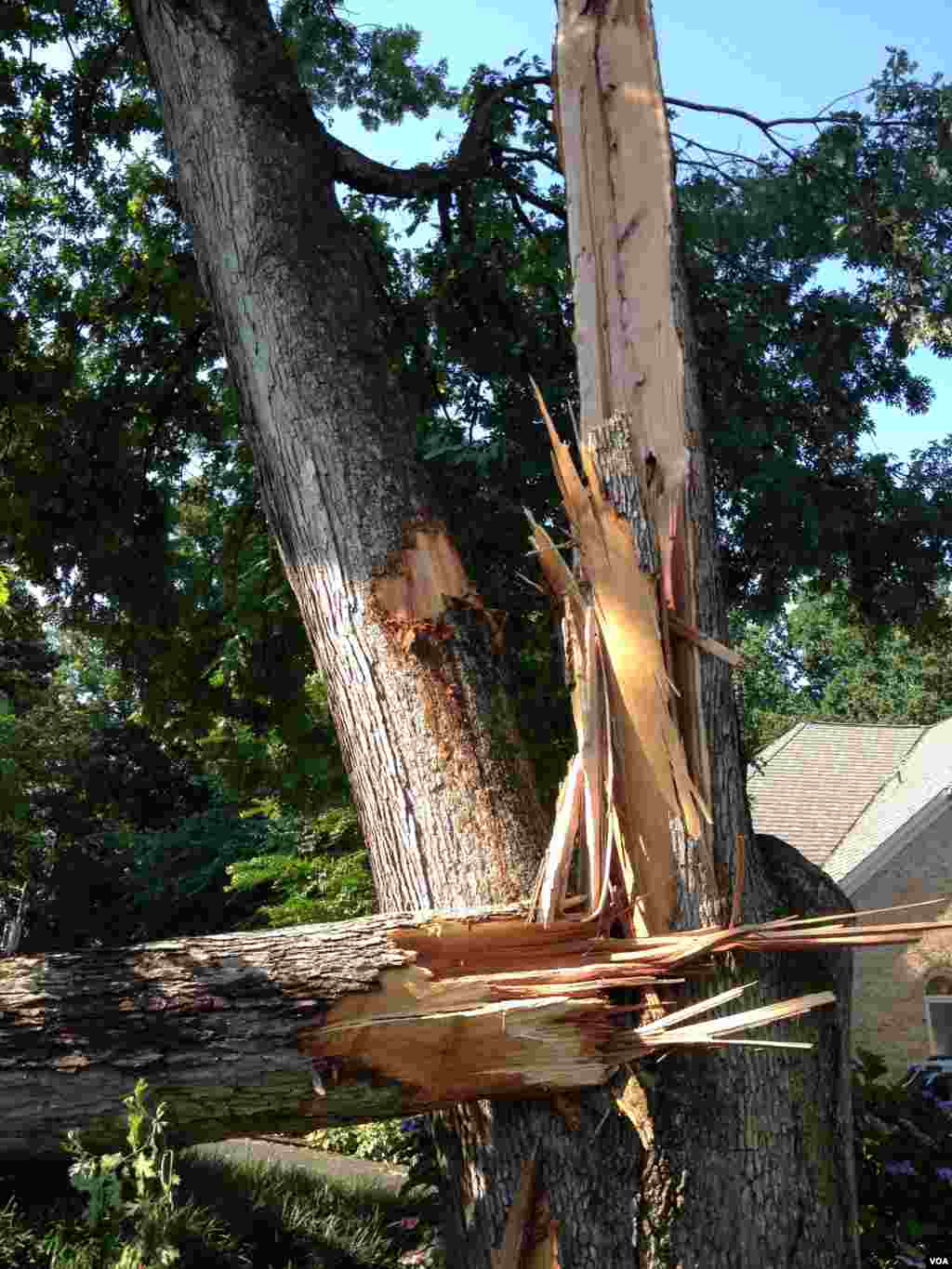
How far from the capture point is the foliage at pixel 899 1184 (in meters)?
4.96

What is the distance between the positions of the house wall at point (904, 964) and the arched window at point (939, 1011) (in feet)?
0.47

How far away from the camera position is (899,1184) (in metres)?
5.19

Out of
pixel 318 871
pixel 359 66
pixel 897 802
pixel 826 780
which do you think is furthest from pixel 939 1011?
pixel 359 66

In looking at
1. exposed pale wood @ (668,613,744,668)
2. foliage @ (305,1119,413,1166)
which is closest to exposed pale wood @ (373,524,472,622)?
exposed pale wood @ (668,613,744,668)

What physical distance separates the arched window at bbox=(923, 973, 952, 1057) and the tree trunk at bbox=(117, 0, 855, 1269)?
16.1 metres

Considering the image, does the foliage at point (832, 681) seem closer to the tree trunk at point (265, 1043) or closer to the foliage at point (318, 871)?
the foliage at point (318, 871)

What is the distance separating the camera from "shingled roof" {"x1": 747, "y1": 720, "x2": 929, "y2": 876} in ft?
62.2

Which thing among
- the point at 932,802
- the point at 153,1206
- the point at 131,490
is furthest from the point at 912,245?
the point at 932,802

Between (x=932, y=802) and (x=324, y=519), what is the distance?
53.8ft

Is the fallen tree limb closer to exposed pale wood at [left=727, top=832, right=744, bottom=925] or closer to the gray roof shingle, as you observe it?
exposed pale wood at [left=727, top=832, right=744, bottom=925]

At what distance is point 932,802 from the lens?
17.8m

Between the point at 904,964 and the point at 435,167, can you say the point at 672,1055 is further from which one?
the point at 904,964

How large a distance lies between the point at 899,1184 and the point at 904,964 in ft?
43.6

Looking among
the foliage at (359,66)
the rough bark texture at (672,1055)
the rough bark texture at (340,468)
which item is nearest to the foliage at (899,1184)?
the rough bark texture at (672,1055)
